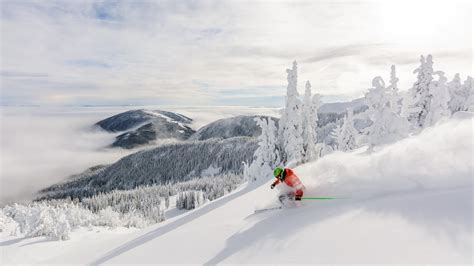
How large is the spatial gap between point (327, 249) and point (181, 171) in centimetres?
18505

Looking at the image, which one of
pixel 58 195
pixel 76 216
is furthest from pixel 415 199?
pixel 58 195

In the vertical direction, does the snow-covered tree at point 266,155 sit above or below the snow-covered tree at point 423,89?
below

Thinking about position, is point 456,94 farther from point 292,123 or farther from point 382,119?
point 292,123

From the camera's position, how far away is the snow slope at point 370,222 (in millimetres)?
6629

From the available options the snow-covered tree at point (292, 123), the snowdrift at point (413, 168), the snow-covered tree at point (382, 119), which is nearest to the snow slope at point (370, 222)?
the snowdrift at point (413, 168)

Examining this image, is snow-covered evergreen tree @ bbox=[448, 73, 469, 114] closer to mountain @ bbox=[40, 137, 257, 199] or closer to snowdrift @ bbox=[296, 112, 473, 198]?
snowdrift @ bbox=[296, 112, 473, 198]

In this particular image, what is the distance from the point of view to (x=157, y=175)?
188 meters

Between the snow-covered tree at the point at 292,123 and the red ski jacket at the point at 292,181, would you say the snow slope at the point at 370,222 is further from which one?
the snow-covered tree at the point at 292,123

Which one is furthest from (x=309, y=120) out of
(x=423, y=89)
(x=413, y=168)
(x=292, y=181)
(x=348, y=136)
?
(x=413, y=168)

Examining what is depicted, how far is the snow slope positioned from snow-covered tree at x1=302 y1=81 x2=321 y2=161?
25.4 metres

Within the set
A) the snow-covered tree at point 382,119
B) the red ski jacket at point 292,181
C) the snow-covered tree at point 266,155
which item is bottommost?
the snow-covered tree at point 266,155

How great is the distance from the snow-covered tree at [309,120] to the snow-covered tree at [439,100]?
12.4 meters

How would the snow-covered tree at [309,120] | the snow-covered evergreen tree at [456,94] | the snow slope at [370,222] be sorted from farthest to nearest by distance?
the snow-covered evergreen tree at [456,94], the snow-covered tree at [309,120], the snow slope at [370,222]

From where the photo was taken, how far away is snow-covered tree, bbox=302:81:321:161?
38344 mm
